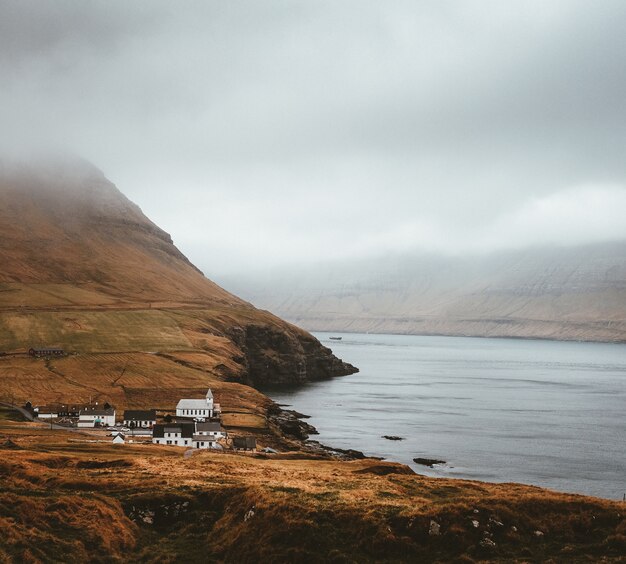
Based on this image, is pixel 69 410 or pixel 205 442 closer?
pixel 205 442

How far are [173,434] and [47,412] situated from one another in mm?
34314

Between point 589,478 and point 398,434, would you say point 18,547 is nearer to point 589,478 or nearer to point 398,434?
point 589,478

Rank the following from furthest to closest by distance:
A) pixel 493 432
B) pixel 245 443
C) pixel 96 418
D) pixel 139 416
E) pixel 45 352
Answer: pixel 45 352 → pixel 493 432 → pixel 139 416 → pixel 96 418 → pixel 245 443

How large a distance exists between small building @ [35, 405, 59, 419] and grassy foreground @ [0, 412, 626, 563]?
8490cm

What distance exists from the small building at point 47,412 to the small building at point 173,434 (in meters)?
28.3

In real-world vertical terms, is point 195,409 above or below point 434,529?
below

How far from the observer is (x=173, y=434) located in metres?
109

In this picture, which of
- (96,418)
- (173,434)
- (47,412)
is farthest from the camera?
(47,412)

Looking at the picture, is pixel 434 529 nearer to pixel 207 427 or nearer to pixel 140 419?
pixel 207 427

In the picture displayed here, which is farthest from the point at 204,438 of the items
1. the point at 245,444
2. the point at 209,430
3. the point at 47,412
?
the point at 47,412

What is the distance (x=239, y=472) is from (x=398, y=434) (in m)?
77.2

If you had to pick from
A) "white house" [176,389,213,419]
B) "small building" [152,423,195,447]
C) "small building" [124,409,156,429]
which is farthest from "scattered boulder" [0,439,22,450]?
"white house" [176,389,213,419]

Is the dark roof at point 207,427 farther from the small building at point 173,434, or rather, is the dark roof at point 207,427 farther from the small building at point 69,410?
the small building at point 69,410

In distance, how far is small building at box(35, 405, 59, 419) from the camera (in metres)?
125
